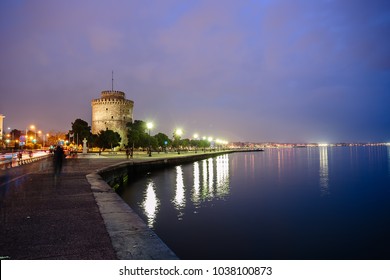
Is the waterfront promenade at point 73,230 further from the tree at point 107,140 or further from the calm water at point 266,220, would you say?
the tree at point 107,140

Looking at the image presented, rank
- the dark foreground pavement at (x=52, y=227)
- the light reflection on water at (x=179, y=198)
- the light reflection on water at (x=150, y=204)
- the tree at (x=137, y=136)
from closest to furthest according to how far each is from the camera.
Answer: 1. the dark foreground pavement at (x=52, y=227)
2. the light reflection on water at (x=150, y=204)
3. the light reflection on water at (x=179, y=198)
4. the tree at (x=137, y=136)

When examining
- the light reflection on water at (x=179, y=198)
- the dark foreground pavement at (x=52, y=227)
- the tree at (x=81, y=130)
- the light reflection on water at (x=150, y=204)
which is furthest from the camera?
the tree at (x=81, y=130)

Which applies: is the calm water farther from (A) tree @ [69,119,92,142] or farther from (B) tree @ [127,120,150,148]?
(A) tree @ [69,119,92,142]

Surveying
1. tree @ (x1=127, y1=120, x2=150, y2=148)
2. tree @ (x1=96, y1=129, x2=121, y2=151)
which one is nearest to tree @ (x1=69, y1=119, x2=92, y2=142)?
tree @ (x1=96, y1=129, x2=121, y2=151)

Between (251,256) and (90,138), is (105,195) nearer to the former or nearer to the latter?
(251,256)

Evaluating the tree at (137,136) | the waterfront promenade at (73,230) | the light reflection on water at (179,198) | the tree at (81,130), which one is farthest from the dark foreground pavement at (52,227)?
the tree at (81,130)

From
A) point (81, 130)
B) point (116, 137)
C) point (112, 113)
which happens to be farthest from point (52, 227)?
point (81, 130)

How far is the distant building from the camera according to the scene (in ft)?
231

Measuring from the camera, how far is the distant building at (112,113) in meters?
70.3

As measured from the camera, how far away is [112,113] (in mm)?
70500

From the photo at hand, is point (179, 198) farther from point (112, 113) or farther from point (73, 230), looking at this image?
point (112, 113)

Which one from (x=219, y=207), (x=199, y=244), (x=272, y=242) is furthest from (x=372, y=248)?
(x=219, y=207)

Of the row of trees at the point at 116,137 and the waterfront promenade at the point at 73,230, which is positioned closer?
the waterfront promenade at the point at 73,230
